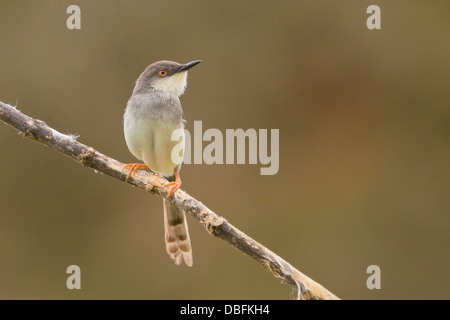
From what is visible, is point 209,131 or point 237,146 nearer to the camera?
point 237,146

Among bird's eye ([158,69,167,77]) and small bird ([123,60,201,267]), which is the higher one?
bird's eye ([158,69,167,77])

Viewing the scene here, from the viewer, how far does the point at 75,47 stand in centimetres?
515

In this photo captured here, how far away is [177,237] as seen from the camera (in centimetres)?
344

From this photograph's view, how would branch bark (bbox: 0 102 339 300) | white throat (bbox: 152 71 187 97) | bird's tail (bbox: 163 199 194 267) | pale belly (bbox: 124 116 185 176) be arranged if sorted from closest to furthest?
branch bark (bbox: 0 102 339 300)
pale belly (bbox: 124 116 185 176)
white throat (bbox: 152 71 187 97)
bird's tail (bbox: 163 199 194 267)

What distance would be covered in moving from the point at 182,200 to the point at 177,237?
0.84m

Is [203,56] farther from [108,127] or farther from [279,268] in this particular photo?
[279,268]

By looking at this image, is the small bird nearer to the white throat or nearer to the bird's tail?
the white throat

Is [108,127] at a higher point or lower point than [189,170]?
higher

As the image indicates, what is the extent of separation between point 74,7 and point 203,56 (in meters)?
1.30

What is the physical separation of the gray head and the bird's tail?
29.4 inches

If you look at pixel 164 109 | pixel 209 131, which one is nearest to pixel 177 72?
pixel 164 109

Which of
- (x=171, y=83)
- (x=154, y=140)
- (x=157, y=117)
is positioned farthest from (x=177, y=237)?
(x=171, y=83)

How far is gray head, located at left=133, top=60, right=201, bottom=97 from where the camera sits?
318cm

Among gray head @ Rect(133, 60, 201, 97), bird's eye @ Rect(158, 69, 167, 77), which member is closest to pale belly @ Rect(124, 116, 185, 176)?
gray head @ Rect(133, 60, 201, 97)
